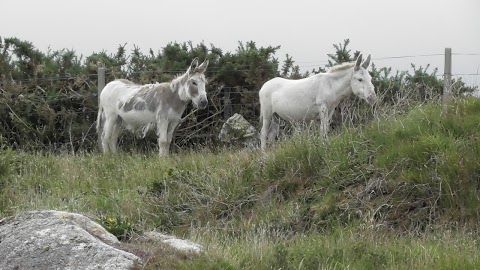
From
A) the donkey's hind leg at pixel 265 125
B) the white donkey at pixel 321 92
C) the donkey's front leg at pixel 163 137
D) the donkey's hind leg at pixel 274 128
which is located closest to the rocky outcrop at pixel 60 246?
the white donkey at pixel 321 92

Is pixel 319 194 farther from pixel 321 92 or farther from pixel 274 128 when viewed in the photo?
pixel 274 128

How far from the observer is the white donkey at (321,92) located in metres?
14.4

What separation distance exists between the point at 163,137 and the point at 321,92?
3293 millimetres

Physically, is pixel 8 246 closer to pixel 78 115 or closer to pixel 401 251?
pixel 401 251

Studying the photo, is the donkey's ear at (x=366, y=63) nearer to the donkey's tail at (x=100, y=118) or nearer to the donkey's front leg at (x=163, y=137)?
the donkey's front leg at (x=163, y=137)

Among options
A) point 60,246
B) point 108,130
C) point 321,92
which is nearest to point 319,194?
point 60,246

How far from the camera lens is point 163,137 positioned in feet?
51.4

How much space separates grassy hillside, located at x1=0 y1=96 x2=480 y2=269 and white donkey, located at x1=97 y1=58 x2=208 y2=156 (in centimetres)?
303

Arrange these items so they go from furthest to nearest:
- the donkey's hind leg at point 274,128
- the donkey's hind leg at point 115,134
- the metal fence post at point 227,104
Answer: the metal fence post at point 227,104 < the donkey's hind leg at point 115,134 < the donkey's hind leg at point 274,128

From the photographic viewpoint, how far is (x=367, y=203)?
9.74 m

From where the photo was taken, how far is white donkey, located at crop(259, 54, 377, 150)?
1438 cm

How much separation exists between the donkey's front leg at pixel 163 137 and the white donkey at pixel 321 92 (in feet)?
6.30

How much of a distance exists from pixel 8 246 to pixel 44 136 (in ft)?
34.7

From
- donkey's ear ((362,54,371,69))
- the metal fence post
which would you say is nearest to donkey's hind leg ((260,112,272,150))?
the metal fence post
